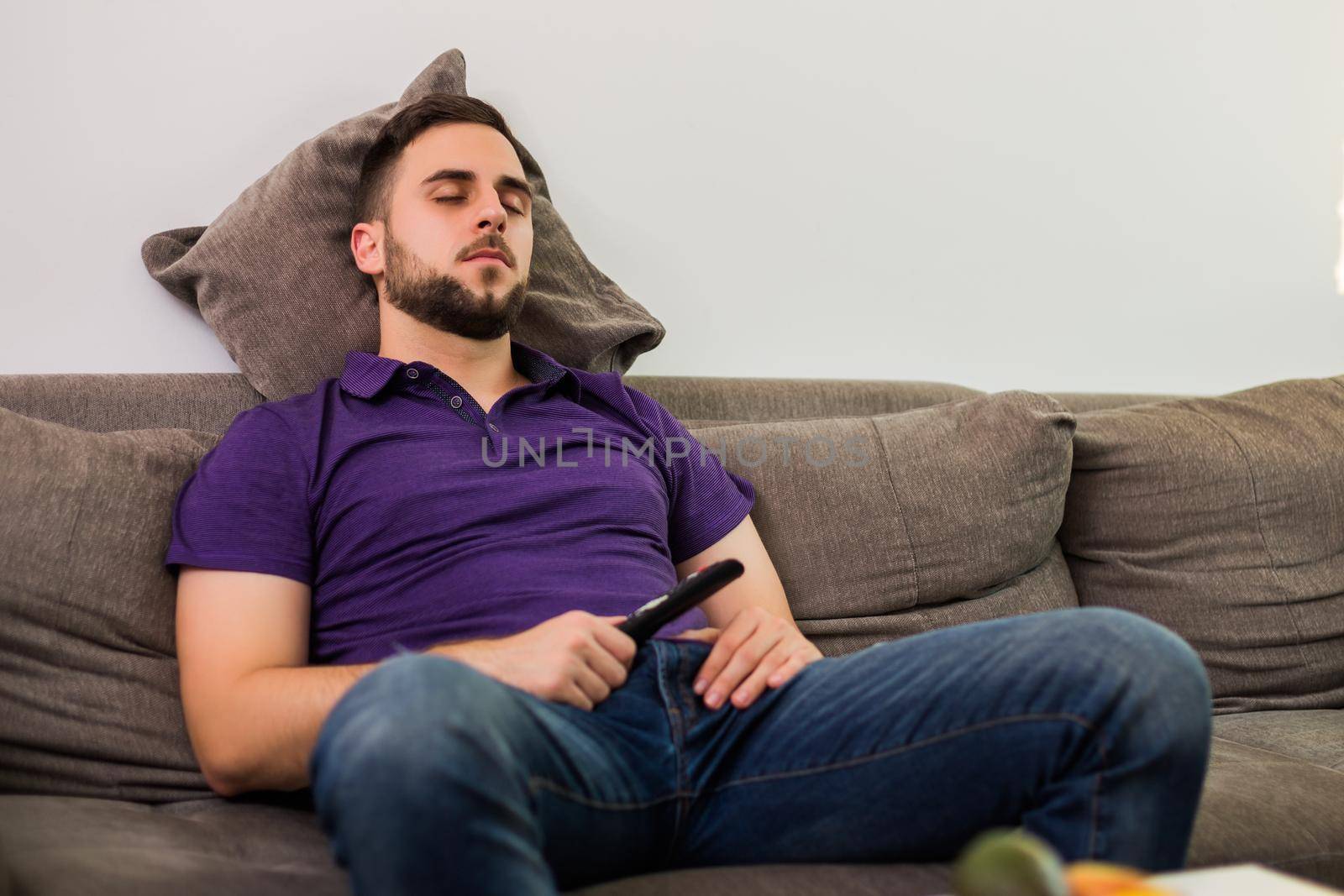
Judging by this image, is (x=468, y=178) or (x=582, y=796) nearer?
(x=582, y=796)

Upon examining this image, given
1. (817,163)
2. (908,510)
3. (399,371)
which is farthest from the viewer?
(817,163)

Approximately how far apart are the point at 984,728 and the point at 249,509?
0.81 m

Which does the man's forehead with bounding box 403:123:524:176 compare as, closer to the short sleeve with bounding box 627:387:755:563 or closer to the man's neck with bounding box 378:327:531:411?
the man's neck with bounding box 378:327:531:411

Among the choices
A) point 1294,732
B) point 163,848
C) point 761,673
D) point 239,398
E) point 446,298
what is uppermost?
point 446,298

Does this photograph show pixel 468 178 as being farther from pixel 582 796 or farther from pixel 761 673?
pixel 582 796

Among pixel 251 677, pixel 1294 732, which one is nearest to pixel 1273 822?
pixel 1294 732

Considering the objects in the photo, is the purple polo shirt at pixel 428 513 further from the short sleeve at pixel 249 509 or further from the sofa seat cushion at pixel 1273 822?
the sofa seat cushion at pixel 1273 822

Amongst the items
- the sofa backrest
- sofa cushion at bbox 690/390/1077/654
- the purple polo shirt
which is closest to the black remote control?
the purple polo shirt

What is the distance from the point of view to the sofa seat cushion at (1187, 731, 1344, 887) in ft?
3.89

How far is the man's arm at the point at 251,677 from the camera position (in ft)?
3.51

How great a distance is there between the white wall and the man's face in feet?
1.02

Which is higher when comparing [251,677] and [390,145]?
[390,145]

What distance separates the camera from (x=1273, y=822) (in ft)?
4.04

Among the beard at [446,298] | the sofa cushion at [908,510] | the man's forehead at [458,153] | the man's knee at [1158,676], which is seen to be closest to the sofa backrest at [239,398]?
the sofa cushion at [908,510]
